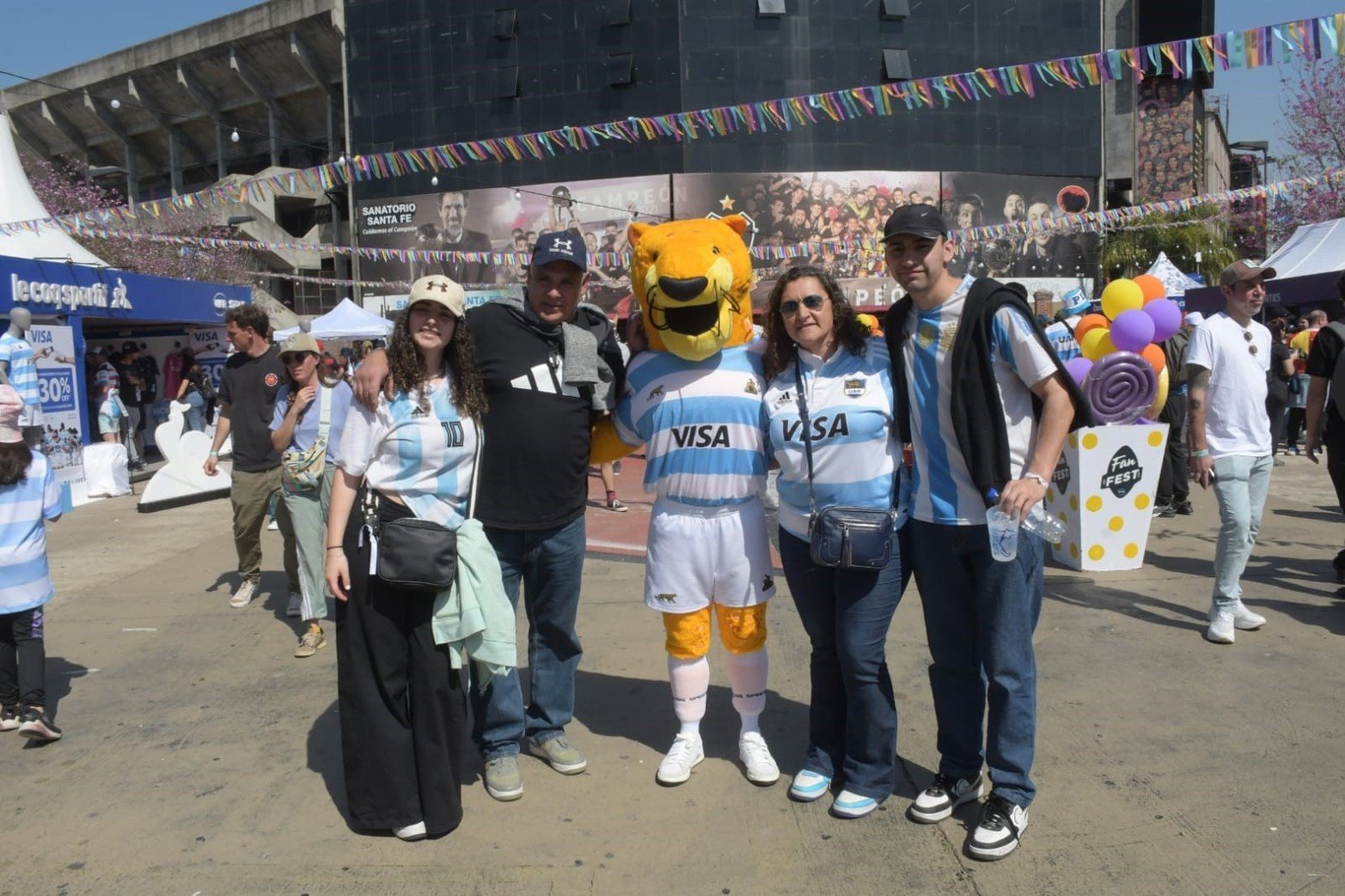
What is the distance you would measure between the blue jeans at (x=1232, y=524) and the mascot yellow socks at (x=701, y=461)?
8.97ft

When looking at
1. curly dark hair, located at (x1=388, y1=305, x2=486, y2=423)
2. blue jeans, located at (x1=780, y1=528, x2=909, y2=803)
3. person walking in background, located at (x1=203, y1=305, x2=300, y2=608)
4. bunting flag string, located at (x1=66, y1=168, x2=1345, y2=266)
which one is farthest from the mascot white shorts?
person walking in background, located at (x1=203, y1=305, x2=300, y2=608)

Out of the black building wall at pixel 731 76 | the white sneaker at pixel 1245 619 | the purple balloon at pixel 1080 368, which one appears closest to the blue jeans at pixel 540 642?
the white sneaker at pixel 1245 619

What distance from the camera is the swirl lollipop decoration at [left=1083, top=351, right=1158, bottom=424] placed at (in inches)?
245

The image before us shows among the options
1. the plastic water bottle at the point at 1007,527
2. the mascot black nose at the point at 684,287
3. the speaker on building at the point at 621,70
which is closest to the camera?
the plastic water bottle at the point at 1007,527

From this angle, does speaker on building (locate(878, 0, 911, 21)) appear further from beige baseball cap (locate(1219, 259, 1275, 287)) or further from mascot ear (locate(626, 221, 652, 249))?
mascot ear (locate(626, 221, 652, 249))

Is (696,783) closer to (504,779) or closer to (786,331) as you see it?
(504,779)

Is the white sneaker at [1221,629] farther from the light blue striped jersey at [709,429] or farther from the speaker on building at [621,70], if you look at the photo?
the speaker on building at [621,70]

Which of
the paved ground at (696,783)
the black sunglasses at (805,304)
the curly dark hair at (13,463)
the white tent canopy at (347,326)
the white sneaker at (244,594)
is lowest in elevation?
the paved ground at (696,783)

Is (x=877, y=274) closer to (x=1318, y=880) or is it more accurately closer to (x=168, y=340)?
(x=168, y=340)

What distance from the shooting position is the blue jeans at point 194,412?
14859 mm

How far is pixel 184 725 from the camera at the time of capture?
4.27 metres

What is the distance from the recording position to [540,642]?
3.75 meters

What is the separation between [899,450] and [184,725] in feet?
10.4

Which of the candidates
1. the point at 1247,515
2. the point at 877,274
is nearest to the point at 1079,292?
the point at 1247,515
